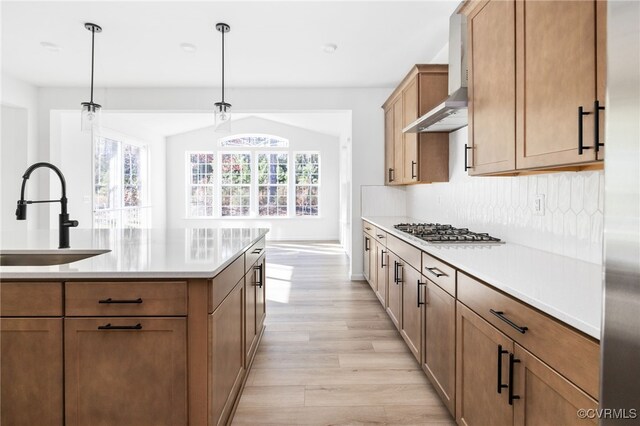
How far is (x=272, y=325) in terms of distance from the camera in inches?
133

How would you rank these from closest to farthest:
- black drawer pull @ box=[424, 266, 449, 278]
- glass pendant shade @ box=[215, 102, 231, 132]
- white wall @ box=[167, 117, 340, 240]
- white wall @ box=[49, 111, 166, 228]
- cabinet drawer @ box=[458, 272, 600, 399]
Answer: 1. cabinet drawer @ box=[458, 272, 600, 399]
2. black drawer pull @ box=[424, 266, 449, 278]
3. glass pendant shade @ box=[215, 102, 231, 132]
4. white wall @ box=[49, 111, 166, 228]
5. white wall @ box=[167, 117, 340, 240]

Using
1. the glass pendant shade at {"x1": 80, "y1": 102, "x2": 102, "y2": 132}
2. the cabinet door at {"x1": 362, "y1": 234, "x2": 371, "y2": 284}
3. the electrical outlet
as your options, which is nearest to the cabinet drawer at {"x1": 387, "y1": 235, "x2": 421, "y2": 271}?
the electrical outlet

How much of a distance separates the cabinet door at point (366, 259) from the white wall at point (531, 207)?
125cm

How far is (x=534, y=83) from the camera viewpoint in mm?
1586

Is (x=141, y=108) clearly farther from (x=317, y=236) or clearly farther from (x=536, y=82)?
(x=317, y=236)

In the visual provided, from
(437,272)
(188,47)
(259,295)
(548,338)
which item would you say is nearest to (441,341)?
(437,272)

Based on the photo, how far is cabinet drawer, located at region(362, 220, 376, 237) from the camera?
428 cm

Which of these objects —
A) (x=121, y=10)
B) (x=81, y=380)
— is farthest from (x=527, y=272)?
(x=121, y=10)

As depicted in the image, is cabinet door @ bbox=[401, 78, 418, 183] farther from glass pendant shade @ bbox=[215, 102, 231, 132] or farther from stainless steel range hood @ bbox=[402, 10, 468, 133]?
Result: glass pendant shade @ bbox=[215, 102, 231, 132]

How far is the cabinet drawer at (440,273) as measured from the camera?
1799 millimetres

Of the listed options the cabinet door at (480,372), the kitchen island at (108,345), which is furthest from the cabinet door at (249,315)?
the cabinet door at (480,372)

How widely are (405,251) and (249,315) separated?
1.19 metres

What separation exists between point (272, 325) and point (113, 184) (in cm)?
528

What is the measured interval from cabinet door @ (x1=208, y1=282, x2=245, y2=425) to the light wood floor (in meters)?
0.23
